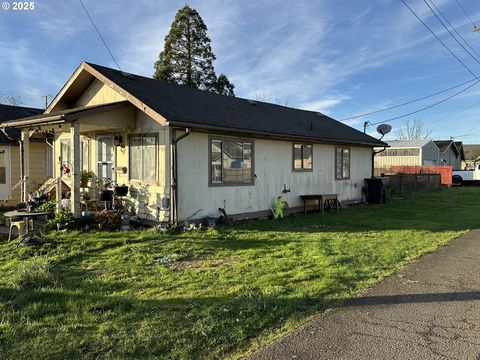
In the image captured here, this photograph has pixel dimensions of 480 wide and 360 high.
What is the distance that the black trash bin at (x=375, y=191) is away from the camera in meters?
18.0

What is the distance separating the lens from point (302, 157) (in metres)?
14.5

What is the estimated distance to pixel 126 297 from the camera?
201 inches

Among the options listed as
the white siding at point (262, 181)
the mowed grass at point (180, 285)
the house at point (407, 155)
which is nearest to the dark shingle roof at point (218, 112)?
the white siding at point (262, 181)

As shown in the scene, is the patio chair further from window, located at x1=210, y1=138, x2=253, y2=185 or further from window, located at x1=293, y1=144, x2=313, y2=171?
window, located at x1=293, y1=144, x2=313, y2=171

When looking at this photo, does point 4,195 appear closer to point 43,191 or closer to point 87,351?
point 43,191

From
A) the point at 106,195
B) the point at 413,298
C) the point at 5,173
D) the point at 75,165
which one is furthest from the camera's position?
the point at 5,173

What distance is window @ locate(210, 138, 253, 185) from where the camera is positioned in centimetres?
1129

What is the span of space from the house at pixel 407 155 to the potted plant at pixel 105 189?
32.1m

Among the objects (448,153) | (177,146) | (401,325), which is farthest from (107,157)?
(448,153)

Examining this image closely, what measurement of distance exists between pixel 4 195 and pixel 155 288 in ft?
41.3

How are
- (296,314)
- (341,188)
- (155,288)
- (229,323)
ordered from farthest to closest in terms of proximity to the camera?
1. (341,188)
2. (155,288)
3. (296,314)
4. (229,323)

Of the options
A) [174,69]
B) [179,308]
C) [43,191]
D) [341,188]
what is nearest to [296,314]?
[179,308]

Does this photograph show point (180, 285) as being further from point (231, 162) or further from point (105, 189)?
point (105, 189)

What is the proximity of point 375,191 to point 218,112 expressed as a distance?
9.02 meters
